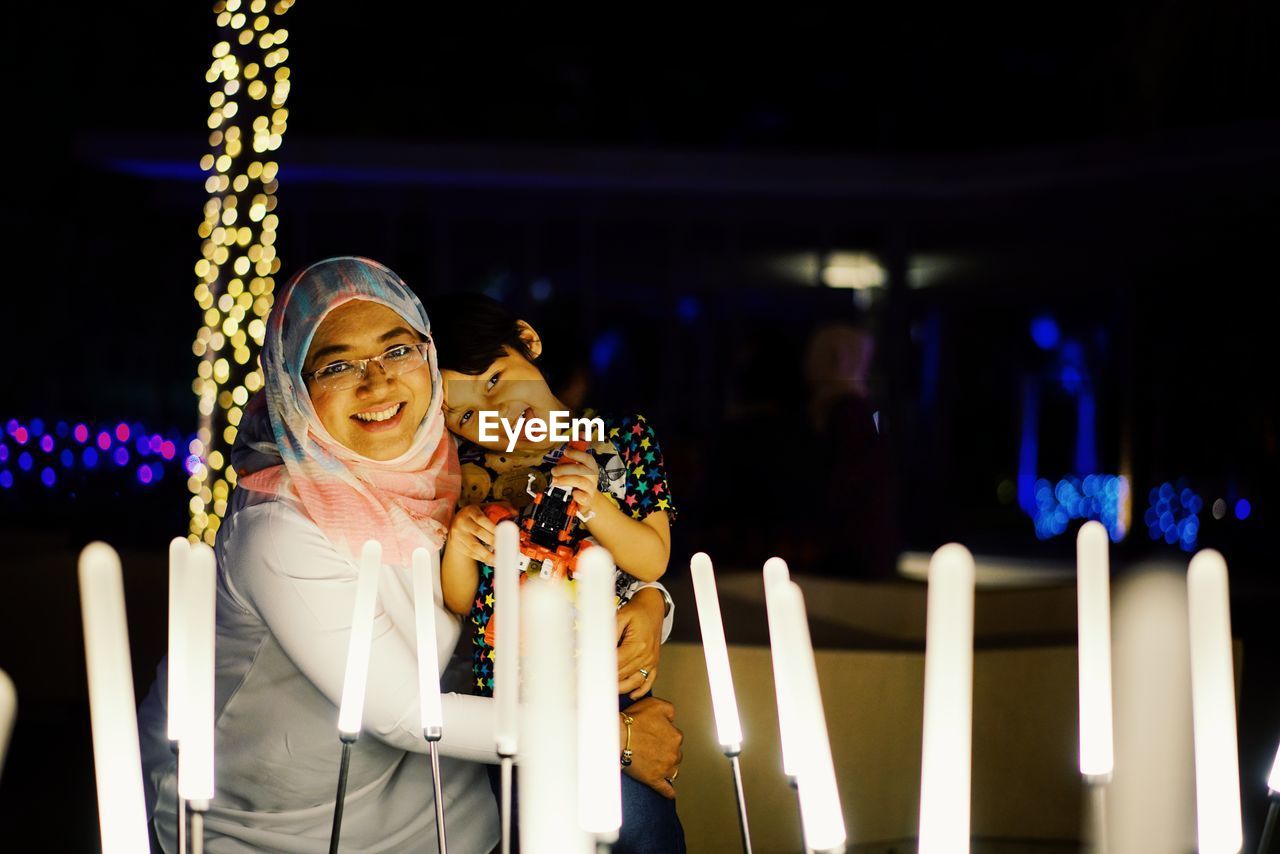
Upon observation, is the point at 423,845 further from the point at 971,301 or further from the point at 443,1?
the point at 971,301

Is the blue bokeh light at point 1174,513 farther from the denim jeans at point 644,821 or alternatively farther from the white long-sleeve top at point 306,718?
the white long-sleeve top at point 306,718

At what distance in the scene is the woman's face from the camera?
141 centimetres

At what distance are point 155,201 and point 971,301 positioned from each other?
5.43 metres

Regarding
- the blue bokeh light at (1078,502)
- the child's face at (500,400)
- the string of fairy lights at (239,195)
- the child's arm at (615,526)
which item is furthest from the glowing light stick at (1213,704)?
the blue bokeh light at (1078,502)

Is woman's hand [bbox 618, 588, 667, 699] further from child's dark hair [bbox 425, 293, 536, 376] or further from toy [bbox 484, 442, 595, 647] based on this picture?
child's dark hair [bbox 425, 293, 536, 376]

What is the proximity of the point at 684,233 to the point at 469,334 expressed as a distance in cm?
458

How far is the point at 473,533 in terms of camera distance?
1.42 meters

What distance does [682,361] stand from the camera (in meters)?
4.65

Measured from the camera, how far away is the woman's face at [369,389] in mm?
1413

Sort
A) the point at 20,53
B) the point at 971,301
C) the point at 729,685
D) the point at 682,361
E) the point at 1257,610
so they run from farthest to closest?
the point at 971,301 < the point at 1257,610 < the point at 20,53 < the point at 682,361 < the point at 729,685

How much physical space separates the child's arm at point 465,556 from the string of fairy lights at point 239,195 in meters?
0.70

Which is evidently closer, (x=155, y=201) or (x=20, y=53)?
(x=155, y=201)

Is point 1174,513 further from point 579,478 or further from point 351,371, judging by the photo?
point 351,371

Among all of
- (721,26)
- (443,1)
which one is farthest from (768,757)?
(721,26)
